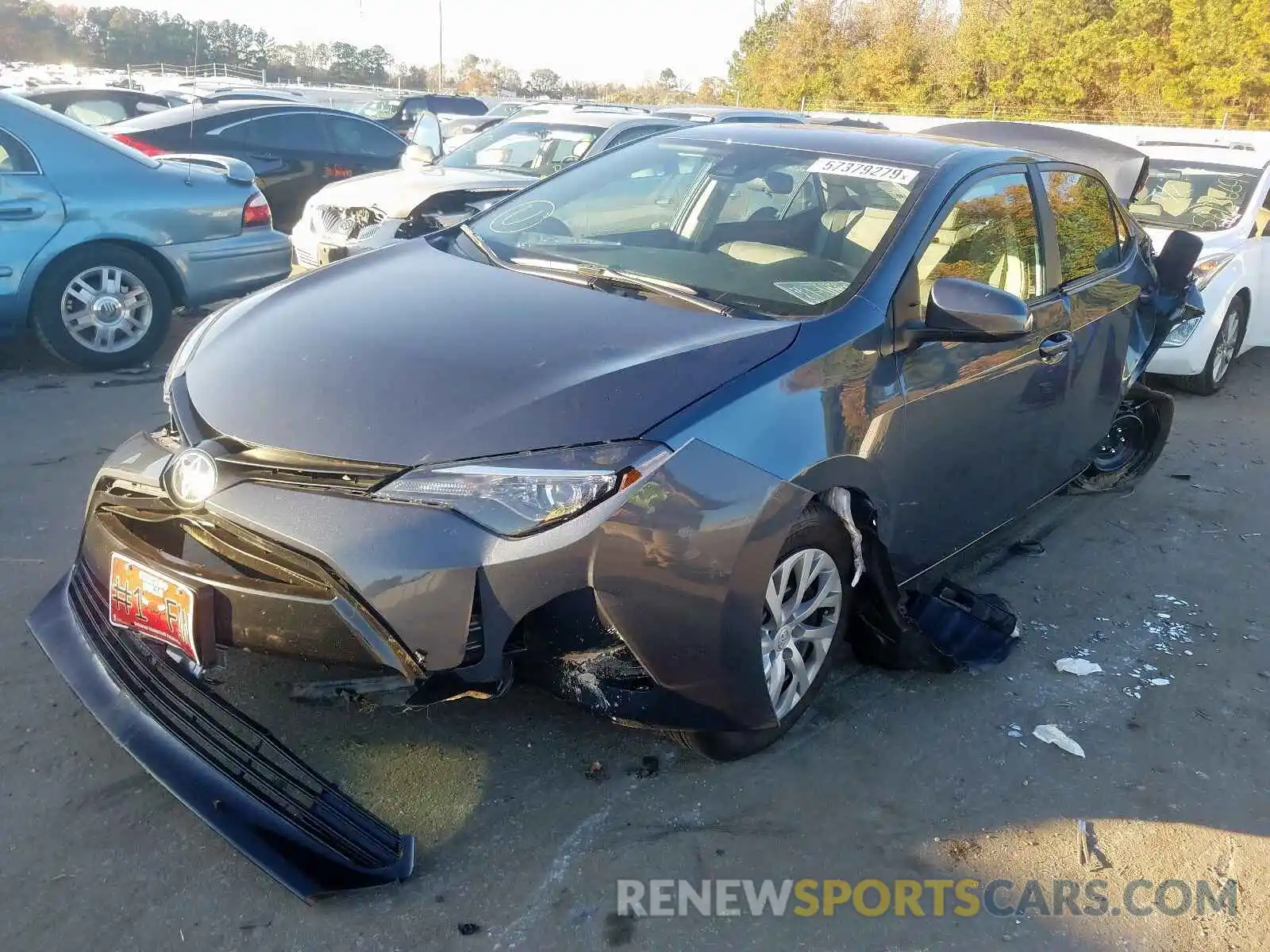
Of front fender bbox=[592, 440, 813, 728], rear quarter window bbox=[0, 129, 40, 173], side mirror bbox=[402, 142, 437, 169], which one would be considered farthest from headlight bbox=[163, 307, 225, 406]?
side mirror bbox=[402, 142, 437, 169]

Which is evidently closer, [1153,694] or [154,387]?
[1153,694]

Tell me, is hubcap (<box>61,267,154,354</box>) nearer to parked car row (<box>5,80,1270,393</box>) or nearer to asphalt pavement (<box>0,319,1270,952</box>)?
parked car row (<box>5,80,1270,393</box>)

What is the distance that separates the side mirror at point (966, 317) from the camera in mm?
3051

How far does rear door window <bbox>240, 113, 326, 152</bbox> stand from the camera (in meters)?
9.84

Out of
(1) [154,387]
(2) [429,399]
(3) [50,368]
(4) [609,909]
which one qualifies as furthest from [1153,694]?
(3) [50,368]

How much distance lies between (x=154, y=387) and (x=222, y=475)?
157 inches

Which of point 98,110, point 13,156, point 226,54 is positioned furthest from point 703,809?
point 226,54

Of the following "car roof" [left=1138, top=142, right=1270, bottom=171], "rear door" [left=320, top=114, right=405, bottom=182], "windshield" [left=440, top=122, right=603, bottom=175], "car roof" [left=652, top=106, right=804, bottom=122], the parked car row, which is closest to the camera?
the parked car row

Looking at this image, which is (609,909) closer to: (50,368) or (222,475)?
(222,475)

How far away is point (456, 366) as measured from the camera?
268 cm

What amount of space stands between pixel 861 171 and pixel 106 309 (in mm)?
4615

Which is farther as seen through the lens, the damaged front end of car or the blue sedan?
the damaged front end of car

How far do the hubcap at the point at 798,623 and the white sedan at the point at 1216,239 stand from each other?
4733 millimetres

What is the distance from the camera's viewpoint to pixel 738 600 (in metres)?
2.55
